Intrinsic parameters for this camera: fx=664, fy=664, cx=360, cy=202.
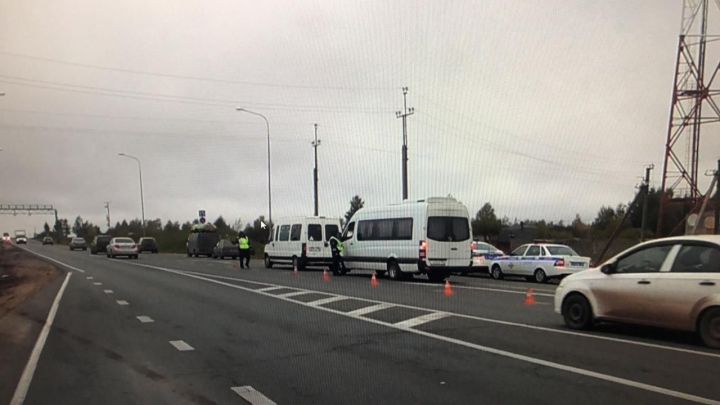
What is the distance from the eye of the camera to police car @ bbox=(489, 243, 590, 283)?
76.8ft

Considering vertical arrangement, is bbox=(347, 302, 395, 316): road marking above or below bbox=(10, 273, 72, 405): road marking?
above

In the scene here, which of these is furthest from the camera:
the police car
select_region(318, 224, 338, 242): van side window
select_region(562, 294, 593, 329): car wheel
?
select_region(318, 224, 338, 242): van side window

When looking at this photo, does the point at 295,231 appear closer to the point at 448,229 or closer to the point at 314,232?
the point at 314,232

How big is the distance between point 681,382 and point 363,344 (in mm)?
4358

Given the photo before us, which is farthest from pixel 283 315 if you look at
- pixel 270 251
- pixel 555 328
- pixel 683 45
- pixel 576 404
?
pixel 683 45

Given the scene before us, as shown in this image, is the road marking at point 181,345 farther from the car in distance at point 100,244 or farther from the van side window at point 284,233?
the car in distance at point 100,244

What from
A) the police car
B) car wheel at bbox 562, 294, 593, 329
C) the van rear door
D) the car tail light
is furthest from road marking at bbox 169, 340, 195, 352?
the police car

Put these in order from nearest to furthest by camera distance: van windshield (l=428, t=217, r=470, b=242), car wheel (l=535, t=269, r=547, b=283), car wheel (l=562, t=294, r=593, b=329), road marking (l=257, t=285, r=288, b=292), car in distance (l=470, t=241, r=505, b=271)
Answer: car wheel (l=562, t=294, r=593, b=329), road marking (l=257, t=285, r=288, b=292), van windshield (l=428, t=217, r=470, b=242), car wheel (l=535, t=269, r=547, b=283), car in distance (l=470, t=241, r=505, b=271)

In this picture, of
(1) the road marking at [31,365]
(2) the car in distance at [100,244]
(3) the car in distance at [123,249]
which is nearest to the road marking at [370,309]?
(1) the road marking at [31,365]

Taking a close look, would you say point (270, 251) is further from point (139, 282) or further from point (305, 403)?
point (305, 403)

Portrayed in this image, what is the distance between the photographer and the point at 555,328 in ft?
37.1

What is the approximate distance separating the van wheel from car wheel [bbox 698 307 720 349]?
561 inches

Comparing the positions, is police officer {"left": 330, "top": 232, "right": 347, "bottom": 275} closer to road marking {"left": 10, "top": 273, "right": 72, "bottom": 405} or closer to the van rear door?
the van rear door

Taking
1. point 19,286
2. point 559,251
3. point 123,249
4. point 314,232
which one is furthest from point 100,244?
point 559,251
